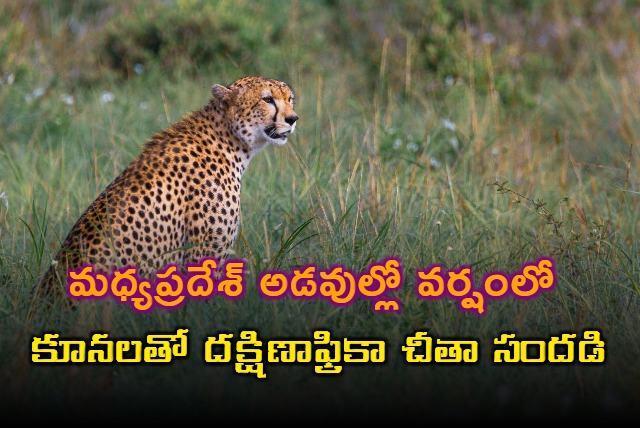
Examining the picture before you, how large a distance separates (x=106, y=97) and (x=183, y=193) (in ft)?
10.9

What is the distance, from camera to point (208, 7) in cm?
980

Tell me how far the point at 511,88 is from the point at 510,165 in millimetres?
1809

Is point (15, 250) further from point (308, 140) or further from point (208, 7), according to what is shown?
point (208, 7)

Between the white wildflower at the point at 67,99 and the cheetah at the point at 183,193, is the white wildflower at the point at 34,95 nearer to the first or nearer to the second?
the white wildflower at the point at 67,99

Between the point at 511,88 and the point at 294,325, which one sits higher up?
the point at 511,88

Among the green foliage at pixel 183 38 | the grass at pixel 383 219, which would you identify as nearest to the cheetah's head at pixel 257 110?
the grass at pixel 383 219

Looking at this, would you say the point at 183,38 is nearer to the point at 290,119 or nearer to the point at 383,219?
the point at 383,219

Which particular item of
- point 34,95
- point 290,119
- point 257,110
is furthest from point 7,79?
point 290,119

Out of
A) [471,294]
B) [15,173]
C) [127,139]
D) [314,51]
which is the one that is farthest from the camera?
[314,51]

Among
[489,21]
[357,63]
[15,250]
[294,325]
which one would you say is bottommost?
[294,325]

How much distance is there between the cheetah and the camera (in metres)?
4.59

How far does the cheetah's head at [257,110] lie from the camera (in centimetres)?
514

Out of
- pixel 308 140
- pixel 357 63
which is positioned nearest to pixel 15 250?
pixel 308 140

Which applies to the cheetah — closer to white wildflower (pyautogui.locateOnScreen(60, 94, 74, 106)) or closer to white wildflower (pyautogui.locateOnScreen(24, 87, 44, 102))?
white wildflower (pyautogui.locateOnScreen(60, 94, 74, 106))
